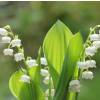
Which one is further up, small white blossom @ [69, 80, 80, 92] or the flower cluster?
the flower cluster

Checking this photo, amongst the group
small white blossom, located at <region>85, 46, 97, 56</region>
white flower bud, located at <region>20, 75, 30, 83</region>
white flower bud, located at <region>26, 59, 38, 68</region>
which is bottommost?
white flower bud, located at <region>20, 75, 30, 83</region>

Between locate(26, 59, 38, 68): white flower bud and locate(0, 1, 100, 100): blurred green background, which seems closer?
locate(26, 59, 38, 68): white flower bud

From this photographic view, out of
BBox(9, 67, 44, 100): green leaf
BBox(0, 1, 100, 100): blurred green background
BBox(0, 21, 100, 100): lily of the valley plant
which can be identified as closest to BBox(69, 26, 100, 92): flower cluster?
BBox(0, 21, 100, 100): lily of the valley plant

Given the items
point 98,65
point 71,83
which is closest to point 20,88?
point 71,83

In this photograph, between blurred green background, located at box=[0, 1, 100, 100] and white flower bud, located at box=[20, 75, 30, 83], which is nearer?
white flower bud, located at box=[20, 75, 30, 83]

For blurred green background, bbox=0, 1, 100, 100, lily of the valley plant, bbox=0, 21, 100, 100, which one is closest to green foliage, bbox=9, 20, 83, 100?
lily of the valley plant, bbox=0, 21, 100, 100

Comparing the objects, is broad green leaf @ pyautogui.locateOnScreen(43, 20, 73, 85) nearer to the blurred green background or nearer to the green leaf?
the green leaf

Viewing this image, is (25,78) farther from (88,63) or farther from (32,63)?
(88,63)

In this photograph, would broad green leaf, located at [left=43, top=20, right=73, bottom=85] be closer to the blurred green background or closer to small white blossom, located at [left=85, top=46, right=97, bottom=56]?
→ small white blossom, located at [left=85, top=46, right=97, bottom=56]

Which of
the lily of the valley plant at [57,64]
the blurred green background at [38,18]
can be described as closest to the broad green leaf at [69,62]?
the lily of the valley plant at [57,64]

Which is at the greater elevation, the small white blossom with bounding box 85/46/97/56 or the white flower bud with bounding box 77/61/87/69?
the small white blossom with bounding box 85/46/97/56
